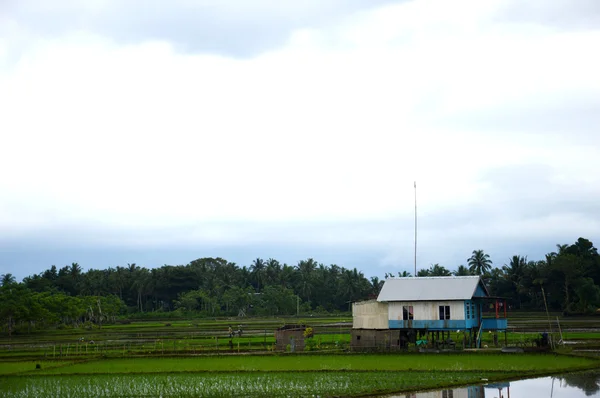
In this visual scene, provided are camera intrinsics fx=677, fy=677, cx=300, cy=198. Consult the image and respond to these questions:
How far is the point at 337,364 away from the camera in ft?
120

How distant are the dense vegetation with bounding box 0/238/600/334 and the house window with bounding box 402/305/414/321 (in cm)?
4315

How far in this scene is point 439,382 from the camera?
90.8ft

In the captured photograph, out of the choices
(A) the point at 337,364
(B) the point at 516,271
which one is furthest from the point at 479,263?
(A) the point at 337,364

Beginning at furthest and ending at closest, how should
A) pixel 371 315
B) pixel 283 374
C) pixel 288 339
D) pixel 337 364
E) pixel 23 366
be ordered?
pixel 371 315 → pixel 288 339 → pixel 23 366 → pixel 337 364 → pixel 283 374

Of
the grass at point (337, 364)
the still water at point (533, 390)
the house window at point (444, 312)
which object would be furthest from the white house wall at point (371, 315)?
the still water at point (533, 390)

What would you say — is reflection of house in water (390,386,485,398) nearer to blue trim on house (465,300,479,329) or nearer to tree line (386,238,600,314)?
blue trim on house (465,300,479,329)

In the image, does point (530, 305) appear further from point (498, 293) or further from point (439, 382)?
point (439, 382)

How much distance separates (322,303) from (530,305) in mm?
45696

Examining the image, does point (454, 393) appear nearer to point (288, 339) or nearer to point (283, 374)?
point (283, 374)

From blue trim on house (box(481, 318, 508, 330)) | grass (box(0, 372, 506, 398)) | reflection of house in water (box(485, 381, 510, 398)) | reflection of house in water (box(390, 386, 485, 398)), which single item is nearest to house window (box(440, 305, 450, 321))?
blue trim on house (box(481, 318, 508, 330))

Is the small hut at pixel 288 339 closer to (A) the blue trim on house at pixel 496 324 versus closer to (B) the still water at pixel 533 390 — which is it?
(A) the blue trim on house at pixel 496 324

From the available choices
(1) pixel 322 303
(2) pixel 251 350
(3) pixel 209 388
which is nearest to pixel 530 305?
(1) pixel 322 303

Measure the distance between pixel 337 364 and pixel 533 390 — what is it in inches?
529

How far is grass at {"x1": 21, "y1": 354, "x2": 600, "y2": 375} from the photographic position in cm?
3284
